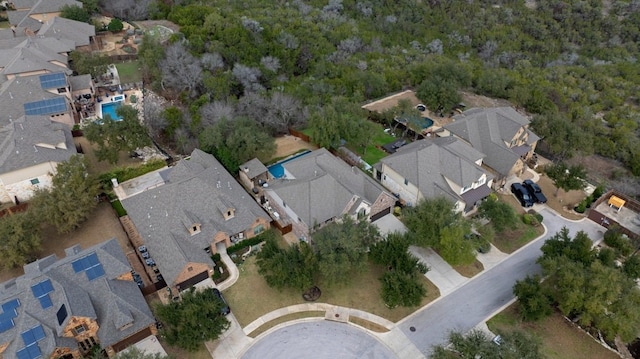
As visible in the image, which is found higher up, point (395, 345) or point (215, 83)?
point (215, 83)

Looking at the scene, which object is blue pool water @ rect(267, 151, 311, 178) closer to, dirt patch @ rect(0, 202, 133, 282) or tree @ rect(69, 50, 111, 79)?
dirt patch @ rect(0, 202, 133, 282)

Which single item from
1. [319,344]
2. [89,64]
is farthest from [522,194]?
[89,64]

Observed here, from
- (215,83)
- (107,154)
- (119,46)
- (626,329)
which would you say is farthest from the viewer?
(119,46)

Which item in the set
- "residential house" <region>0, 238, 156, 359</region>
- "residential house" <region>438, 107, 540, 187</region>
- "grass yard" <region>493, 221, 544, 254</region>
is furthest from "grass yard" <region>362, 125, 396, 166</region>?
"residential house" <region>0, 238, 156, 359</region>

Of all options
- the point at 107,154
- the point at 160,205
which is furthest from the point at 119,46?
the point at 160,205

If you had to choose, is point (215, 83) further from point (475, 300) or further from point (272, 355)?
point (475, 300)
